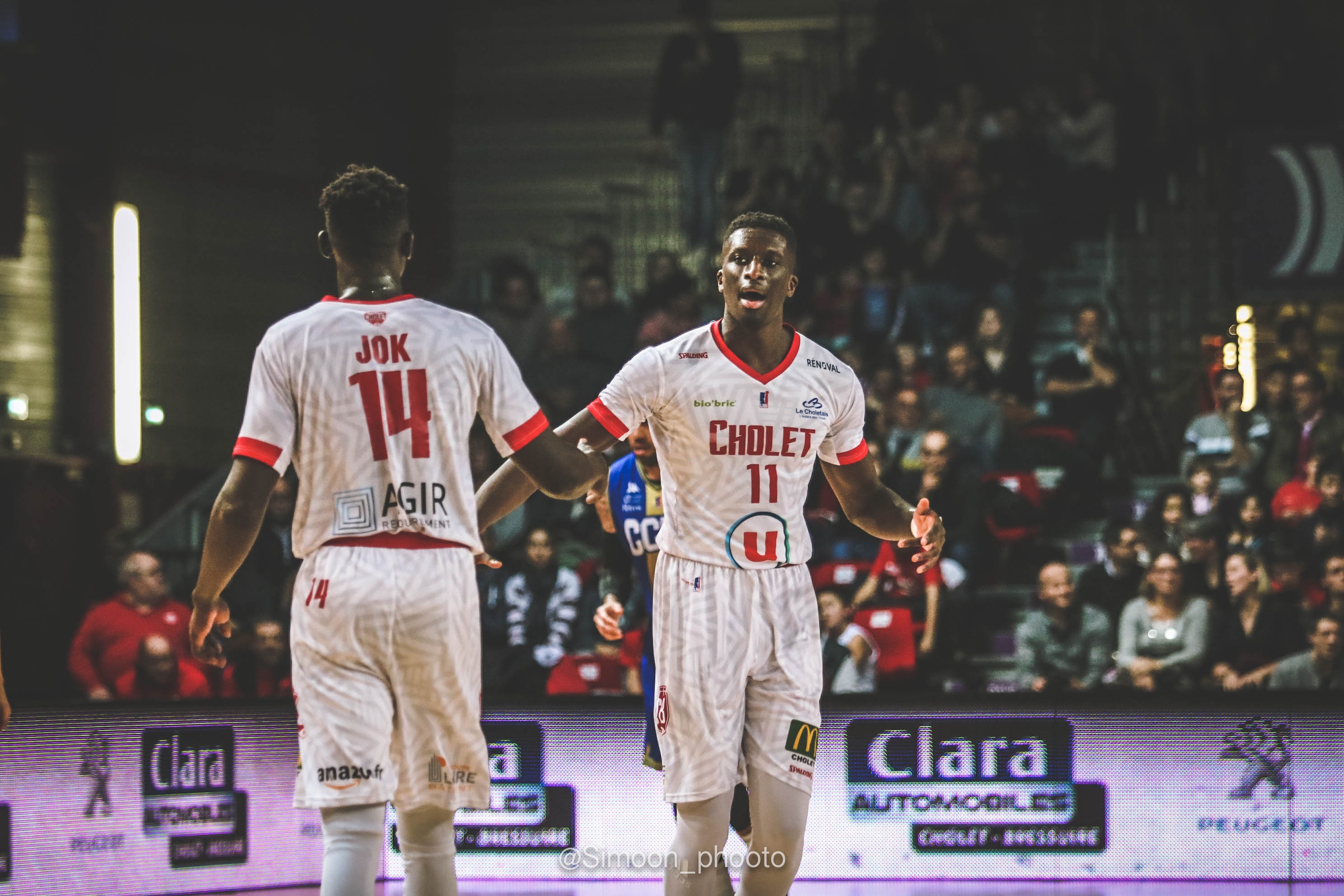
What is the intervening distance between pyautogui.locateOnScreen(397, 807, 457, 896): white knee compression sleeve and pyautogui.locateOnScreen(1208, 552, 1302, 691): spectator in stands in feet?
20.0

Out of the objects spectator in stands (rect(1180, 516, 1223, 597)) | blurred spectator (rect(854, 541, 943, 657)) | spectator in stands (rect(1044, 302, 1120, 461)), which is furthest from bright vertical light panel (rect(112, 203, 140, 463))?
spectator in stands (rect(1180, 516, 1223, 597))

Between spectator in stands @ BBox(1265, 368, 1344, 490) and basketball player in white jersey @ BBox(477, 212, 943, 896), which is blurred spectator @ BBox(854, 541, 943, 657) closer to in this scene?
spectator in stands @ BBox(1265, 368, 1344, 490)

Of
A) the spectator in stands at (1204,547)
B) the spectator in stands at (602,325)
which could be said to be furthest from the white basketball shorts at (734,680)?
the spectator in stands at (602,325)

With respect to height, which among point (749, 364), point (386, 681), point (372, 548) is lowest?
point (386, 681)

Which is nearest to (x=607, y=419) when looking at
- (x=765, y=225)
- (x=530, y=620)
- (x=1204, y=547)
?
(x=765, y=225)

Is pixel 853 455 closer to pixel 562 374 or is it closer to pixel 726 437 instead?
pixel 726 437

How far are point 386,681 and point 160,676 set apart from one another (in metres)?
5.77

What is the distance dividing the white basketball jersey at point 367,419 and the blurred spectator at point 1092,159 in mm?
10822

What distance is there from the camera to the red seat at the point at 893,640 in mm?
9805

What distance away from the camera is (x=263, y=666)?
10.2m

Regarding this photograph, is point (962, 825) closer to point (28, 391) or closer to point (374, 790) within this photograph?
point (374, 790)

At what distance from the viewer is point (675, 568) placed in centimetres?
550

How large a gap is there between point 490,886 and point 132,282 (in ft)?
27.3

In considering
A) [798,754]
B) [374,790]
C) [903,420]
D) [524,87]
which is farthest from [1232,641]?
[524,87]
